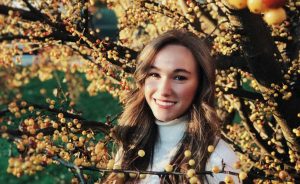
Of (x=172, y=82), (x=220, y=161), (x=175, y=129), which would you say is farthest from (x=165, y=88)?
(x=220, y=161)

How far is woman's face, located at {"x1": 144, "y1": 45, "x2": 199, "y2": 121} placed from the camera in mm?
2773

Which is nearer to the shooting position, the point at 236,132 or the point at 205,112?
the point at 205,112

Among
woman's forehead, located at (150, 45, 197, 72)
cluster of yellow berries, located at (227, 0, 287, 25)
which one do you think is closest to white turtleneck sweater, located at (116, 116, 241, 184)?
woman's forehead, located at (150, 45, 197, 72)

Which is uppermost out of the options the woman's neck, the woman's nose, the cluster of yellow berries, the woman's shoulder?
the cluster of yellow berries

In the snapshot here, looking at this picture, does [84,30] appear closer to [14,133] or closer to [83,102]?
[14,133]

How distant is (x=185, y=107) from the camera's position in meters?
2.85

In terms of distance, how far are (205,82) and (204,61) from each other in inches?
5.9

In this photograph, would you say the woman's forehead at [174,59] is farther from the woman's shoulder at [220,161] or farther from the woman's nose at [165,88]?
the woman's shoulder at [220,161]

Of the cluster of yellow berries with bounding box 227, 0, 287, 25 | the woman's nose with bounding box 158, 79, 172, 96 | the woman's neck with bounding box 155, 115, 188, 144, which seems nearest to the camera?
the cluster of yellow berries with bounding box 227, 0, 287, 25

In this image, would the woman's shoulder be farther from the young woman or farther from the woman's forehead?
the woman's forehead

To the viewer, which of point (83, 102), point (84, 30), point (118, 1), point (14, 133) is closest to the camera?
point (14, 133)

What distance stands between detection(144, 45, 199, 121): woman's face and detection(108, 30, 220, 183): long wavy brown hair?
67 millimetres

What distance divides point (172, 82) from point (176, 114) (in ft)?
0.75

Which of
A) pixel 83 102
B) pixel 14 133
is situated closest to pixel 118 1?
pixel 14 133
